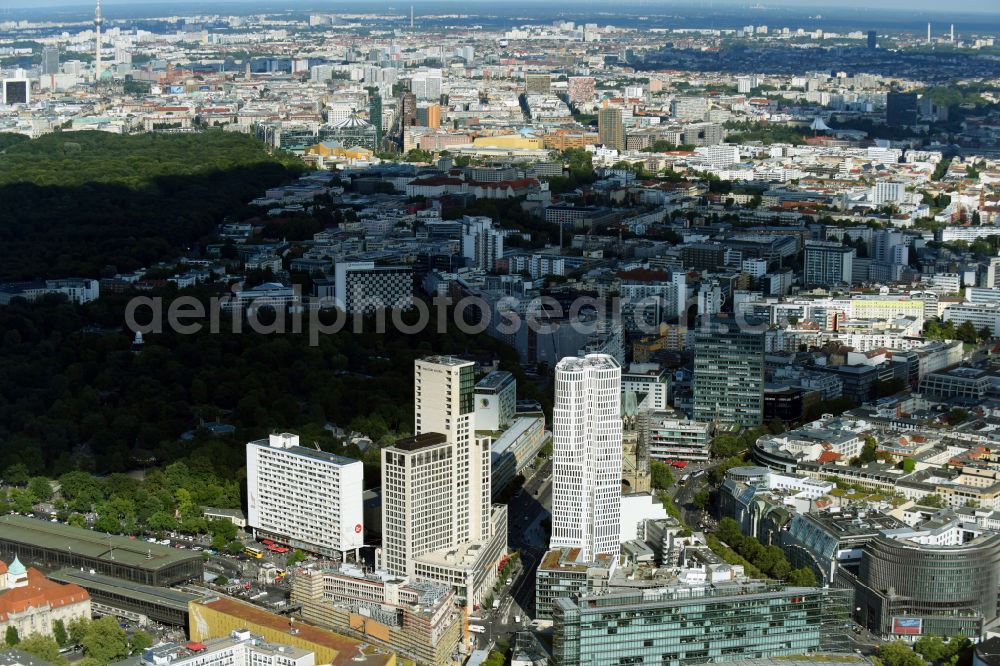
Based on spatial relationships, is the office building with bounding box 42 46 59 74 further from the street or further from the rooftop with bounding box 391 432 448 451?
the rooftop with bounding box 391 432 448 451

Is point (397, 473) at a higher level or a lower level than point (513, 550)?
higher

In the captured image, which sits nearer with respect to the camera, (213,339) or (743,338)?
(743,338)

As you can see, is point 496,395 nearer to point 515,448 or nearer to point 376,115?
point 515,448

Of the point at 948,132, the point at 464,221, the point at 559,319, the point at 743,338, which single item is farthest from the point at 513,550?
the point at 948,132

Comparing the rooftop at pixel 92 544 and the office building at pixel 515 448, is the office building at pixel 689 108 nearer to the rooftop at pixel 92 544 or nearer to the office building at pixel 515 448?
the office building at pixel 515 448

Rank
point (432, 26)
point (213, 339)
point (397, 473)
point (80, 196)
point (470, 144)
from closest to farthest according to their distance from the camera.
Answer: point (397, 473), point (213, 339), point (80, 196), point (470, 144), point (432, 26)

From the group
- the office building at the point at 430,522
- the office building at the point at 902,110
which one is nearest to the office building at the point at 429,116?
the office building at the point at 902,110

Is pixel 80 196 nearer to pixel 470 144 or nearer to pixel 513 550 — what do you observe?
pixel 470 144

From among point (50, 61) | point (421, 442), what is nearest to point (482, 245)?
point (421, 442)
